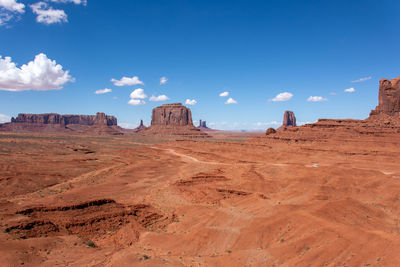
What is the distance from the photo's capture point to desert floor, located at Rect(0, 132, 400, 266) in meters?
11.0

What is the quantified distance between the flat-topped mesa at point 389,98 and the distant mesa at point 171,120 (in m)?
114

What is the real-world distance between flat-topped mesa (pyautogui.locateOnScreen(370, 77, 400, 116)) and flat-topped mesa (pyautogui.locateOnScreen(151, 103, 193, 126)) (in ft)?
427

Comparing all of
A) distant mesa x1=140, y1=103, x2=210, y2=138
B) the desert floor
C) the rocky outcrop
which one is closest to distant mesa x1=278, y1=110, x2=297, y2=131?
the rocky outcrop

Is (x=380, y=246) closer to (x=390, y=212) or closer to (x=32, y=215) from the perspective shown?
(x=390, y=212)

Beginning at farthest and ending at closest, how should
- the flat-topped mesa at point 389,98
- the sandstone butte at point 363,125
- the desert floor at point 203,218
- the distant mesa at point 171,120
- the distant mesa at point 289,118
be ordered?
the distant mesa at point 171,120, the distant mesa at point 289,118, the flat-topped mesa at point 389,98, the sandstone butte at point 363,125, the desert floor at point 203,218

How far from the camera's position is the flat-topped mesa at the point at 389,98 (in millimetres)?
58938

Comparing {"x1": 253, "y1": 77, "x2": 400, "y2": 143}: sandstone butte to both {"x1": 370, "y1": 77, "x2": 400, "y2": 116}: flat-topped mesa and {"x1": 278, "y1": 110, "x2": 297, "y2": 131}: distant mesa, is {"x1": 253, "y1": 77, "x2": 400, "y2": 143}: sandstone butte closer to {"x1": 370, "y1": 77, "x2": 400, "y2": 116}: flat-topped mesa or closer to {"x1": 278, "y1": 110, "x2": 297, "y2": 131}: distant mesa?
{"x1": 370, "y1": 77, "x2": 400, "y2": 116}: flat-topped mesa

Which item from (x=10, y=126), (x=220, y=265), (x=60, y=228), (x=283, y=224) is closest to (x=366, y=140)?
(x=283, y=224)

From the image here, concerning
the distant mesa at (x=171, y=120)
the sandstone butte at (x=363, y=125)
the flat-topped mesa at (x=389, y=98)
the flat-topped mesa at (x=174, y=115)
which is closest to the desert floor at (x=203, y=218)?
the sandstone butte at (x=363, y=125)

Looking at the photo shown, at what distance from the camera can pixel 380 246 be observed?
10.3 metres

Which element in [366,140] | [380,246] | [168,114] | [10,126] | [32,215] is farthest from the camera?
[10,126]

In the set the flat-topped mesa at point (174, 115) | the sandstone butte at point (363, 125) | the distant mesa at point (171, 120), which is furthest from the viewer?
the flat-topped mesa at point (174, 115)

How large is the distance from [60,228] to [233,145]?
171 feet

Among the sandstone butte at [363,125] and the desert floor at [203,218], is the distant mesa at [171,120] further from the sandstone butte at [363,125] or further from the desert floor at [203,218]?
the desert floor at [203,218]
